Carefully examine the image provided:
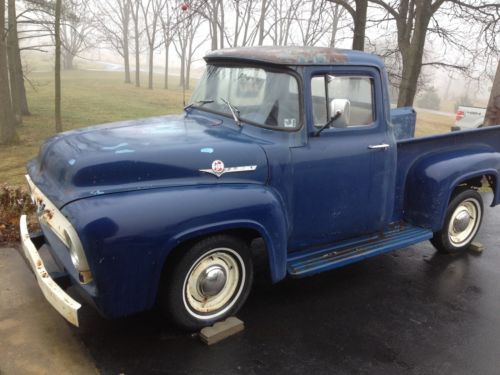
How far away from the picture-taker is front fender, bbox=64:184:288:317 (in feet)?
8.70

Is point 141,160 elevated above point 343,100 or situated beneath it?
situated beneath

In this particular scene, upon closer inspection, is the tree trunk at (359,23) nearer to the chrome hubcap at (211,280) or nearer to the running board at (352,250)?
the running board at (352,250)

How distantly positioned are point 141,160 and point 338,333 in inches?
76.1

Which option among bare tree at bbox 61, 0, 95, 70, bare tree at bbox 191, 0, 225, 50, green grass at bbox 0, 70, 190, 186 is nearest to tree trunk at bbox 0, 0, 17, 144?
green grass at bbox 0, 70, 190, 186

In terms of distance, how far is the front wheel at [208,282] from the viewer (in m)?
3.06

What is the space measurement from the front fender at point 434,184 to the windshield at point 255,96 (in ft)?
5.29

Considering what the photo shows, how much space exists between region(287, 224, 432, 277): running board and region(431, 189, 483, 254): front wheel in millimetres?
547

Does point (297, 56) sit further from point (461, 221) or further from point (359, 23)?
point (359, 23)

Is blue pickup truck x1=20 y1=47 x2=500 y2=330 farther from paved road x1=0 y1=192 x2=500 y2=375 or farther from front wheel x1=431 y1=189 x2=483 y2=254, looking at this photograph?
paved road x1=0 y1=192 x2=500 y2=375

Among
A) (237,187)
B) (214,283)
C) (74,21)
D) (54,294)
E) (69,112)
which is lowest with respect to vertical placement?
(214,283)

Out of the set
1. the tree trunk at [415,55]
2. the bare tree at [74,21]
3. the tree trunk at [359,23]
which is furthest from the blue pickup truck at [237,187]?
the bare tree at [74,21]

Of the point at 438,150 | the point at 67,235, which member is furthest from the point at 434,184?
the point at 67,235

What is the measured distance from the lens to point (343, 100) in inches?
140

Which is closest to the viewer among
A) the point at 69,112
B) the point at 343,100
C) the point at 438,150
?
the point at 343,100
